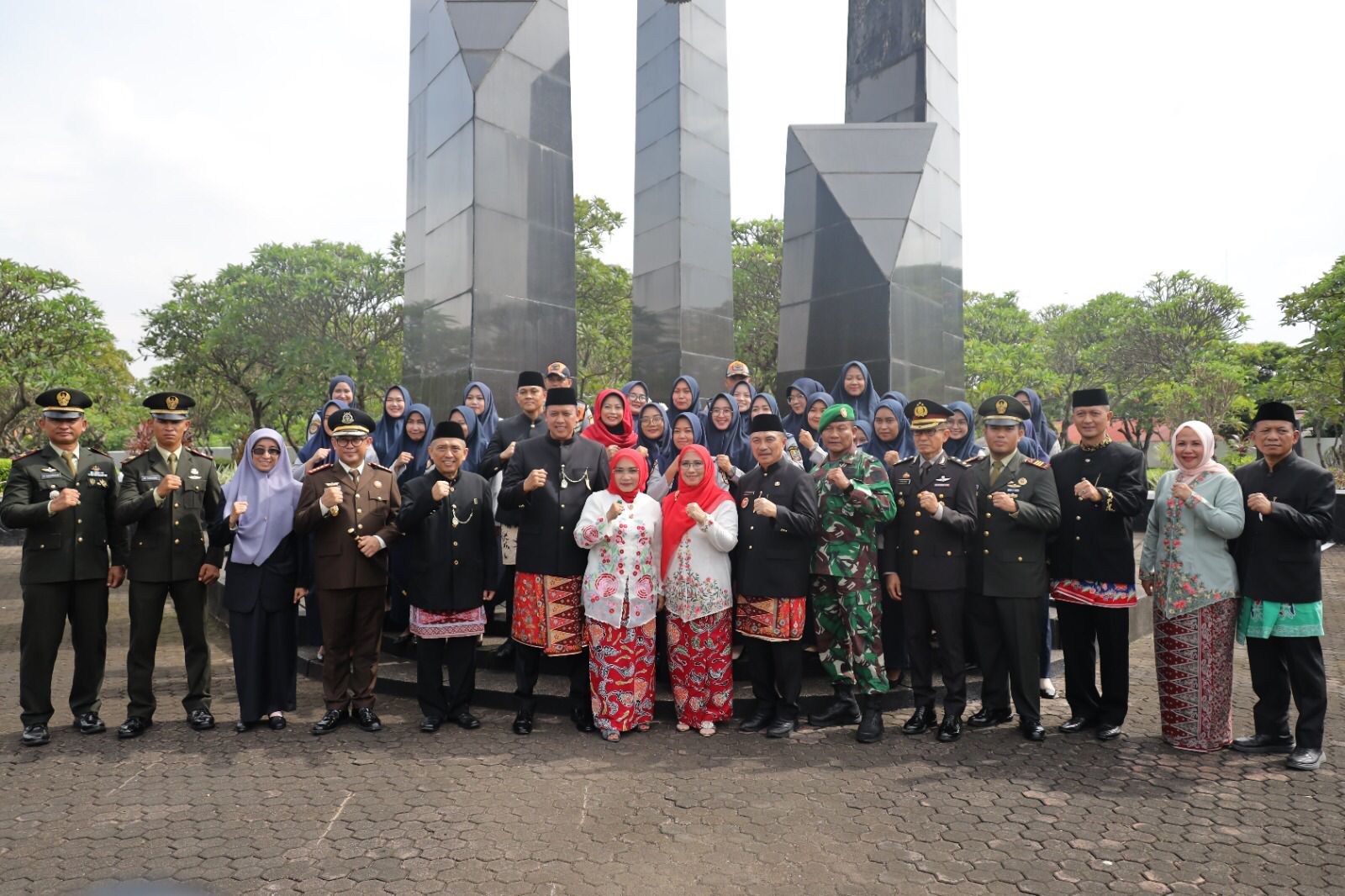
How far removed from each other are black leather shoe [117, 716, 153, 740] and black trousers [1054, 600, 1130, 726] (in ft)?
16.9

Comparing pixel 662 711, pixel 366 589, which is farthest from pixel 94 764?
pixel 662 711

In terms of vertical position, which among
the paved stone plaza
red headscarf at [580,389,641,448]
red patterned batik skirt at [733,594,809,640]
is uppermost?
red headscarf at [580,389,641,448]

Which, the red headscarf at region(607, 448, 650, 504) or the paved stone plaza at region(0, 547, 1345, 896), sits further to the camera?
the red headscarf at region(607, 448, 650, 504)

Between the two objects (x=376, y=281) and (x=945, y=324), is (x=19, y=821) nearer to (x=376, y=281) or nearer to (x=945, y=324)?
(x=945, y=324)

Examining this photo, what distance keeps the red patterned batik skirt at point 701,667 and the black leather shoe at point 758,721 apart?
0.12m

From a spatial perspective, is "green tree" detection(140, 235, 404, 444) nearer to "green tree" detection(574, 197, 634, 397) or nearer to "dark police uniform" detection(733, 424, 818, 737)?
"green tree" detection(574, 197, 634, 397)

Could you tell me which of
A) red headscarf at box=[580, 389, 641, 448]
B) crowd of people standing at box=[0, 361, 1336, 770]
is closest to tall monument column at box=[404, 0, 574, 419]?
red headscarf at box=[580, 389, 641, 448]

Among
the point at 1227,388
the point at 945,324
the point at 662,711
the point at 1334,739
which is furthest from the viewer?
the point at 1227,388

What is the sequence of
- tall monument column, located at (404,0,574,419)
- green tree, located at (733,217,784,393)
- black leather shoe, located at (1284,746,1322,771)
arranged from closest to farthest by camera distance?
black leather shoe, located at (1284,746,1322,771) → tall monument column, located at (404,0,574,419) → green tree, located at (733,217,784,393)

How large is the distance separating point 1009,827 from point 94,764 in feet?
14.1

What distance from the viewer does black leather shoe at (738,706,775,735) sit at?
4547mm

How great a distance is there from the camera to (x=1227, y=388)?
84.8 feet

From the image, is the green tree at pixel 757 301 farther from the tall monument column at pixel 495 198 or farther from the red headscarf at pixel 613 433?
the red headscarf at pixel 613 433

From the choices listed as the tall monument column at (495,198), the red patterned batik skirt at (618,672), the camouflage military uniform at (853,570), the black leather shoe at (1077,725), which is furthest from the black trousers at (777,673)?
the tall monument column at (495,198)
